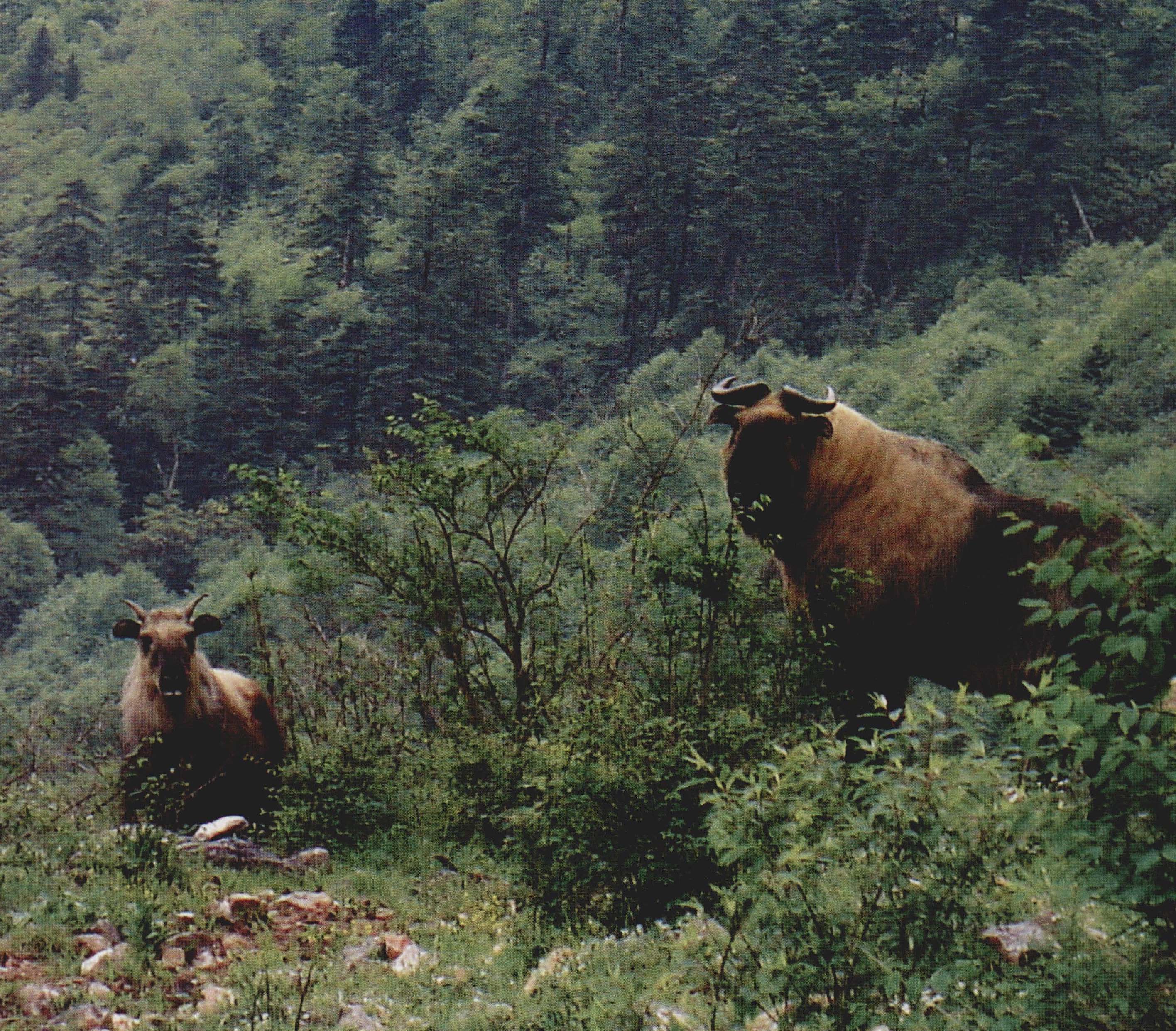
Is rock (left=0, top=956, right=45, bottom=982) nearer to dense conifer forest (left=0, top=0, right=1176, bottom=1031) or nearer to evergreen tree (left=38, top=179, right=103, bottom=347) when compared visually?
dense conifer forest (left=0, top=0, right=1176, bottom=1031)

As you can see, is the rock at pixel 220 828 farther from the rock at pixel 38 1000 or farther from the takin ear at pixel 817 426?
the takin ear at pixel 817 426

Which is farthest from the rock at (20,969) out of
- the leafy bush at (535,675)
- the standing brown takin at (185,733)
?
the standing brown takin at (185,733)

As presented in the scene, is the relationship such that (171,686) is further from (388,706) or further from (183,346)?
(183,346)

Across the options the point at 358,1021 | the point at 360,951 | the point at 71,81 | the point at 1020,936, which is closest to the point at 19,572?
the point at 360,951

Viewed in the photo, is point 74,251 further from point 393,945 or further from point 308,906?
point 393,945

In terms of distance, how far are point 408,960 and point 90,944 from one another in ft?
4.11

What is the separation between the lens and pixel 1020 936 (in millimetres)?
5141

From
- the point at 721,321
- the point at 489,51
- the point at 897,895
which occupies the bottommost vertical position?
the point at 721,321

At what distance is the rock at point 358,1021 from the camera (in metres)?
4.78

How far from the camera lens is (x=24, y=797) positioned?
26.1ft

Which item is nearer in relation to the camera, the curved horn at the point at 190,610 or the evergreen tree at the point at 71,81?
the curved horn at the point at 190,610

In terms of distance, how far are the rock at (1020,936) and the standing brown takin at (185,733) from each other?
457 centimetres

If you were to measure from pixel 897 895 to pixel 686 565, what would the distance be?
292cm

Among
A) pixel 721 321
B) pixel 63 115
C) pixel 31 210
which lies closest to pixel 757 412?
pixel 721 321
